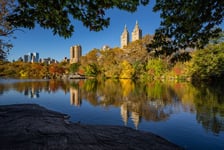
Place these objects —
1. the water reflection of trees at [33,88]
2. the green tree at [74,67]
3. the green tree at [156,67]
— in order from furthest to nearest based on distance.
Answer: the green tree at [74,67]
the green tree at [156,67]
the water reflection of trees at [33,88]

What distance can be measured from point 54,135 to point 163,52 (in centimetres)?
391

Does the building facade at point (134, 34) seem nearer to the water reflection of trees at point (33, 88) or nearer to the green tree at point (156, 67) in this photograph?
the green tree at point (156, 67)

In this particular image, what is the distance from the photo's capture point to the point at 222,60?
36.9m

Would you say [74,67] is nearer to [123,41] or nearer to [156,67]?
[156,67]

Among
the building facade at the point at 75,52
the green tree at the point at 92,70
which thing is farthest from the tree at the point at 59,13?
the building facade at the point at 75,52

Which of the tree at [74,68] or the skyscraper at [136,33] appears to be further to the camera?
the skyscraper at [136,33]

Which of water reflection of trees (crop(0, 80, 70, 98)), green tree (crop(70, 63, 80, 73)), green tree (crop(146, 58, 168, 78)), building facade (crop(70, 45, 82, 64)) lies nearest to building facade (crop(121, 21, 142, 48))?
building facade (crop(70, 45, 82, 64))

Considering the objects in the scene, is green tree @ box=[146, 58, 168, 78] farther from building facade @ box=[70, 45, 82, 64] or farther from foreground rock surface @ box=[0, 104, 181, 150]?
building facade @ box=[70, 45, 82, 64]

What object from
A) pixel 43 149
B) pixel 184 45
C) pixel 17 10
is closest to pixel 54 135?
pixel 43 149

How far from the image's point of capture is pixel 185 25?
3924mm

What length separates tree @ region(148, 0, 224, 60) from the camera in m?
3.77

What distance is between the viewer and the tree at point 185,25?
12.4ft

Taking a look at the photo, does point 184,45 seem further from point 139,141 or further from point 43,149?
point 43,149

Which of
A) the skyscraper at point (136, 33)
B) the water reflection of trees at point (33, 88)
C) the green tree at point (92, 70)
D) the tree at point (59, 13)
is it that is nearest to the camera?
the tree at point (59, 13)
